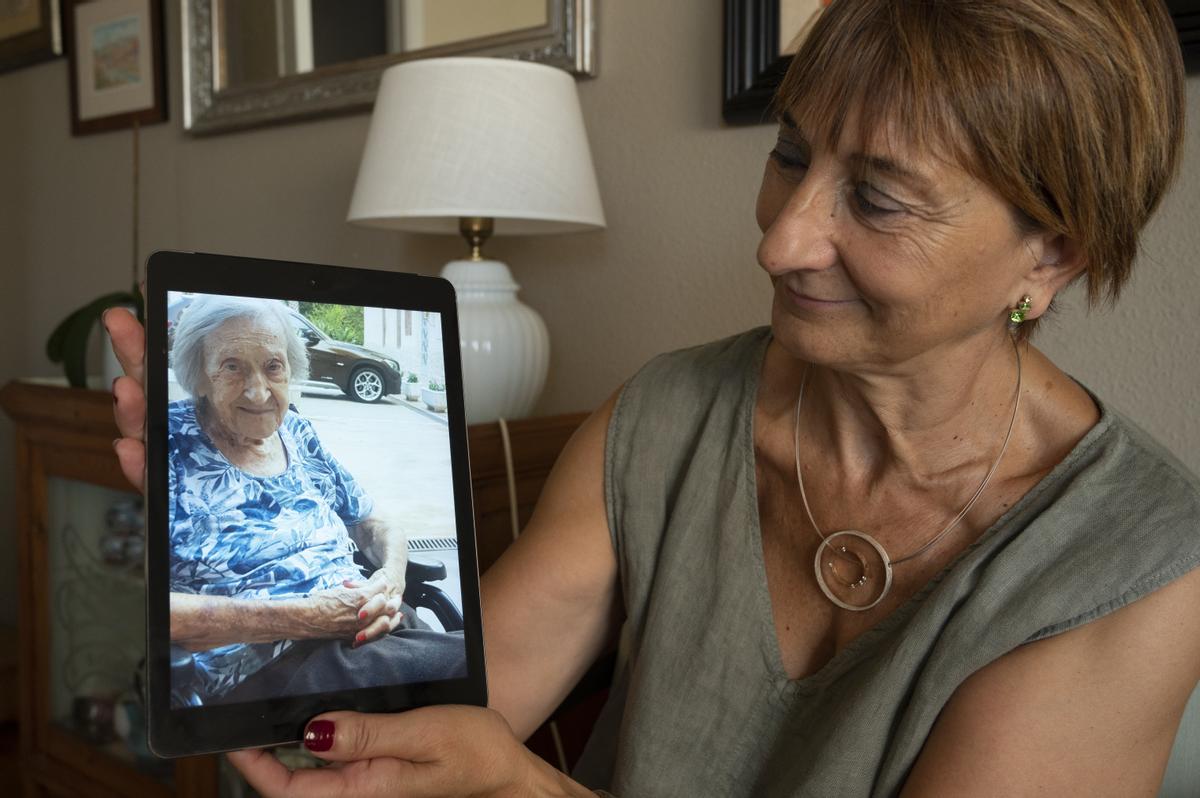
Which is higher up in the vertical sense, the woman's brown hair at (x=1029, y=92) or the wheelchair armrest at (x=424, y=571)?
the woman's brown hair at (x=1029, y=92)

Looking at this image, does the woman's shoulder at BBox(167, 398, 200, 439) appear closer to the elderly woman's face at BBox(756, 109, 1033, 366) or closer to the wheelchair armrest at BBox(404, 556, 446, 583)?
the wheelchair armrest at BBox(404, 556, 446, 583)

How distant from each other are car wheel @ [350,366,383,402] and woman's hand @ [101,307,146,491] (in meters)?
0.13

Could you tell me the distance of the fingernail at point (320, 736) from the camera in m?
0.56

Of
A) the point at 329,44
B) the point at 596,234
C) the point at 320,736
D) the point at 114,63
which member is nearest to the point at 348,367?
the point at 320,736

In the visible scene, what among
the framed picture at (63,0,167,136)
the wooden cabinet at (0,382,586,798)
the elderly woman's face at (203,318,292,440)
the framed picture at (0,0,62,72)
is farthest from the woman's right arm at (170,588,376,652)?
the framed picture at (0,0,62,72)

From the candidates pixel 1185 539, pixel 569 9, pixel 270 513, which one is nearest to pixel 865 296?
pixel 1185 539

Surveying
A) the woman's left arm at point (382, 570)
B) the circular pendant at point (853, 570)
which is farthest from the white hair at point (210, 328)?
the circular pendant at point (853, 570)

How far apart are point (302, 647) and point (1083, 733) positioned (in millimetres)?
502

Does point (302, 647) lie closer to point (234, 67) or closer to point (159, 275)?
point (159, 275)

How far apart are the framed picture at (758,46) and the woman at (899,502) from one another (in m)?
0.48

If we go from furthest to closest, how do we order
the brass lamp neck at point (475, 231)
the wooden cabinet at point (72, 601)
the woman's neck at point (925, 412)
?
the wooden cabinet at point (72, 601)
the brass lamp neck at point (475, 231)
the woman's neck at point (925, 412)

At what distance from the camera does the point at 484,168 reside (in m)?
1.18

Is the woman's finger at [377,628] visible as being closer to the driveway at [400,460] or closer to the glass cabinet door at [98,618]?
the driveway at [400,460]

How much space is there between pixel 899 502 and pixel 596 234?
0.79 meters
